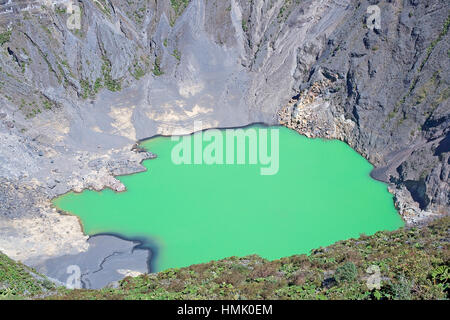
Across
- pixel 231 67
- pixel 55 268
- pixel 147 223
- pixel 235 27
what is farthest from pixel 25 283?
pixel 235 27

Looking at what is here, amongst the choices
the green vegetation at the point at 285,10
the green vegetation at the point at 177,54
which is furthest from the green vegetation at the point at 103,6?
the green vegetation at the point at 285,10

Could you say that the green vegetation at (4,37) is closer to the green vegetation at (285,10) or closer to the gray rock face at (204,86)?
the gray rock face at (204,86)

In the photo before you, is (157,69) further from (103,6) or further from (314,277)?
(314,277)

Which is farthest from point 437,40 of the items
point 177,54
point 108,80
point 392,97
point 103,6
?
point 103,6

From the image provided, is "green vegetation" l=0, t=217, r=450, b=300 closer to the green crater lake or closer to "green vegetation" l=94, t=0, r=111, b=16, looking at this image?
the green crater lake

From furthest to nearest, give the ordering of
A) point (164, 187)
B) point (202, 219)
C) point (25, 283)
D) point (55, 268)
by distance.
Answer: point (164, 187), point (202, 219), point (55, 268), point (25, 283)

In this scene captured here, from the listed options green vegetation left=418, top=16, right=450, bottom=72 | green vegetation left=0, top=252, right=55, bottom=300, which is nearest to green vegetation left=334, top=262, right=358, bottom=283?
green vegetation left=0, top=252, right=55, bottom=300
